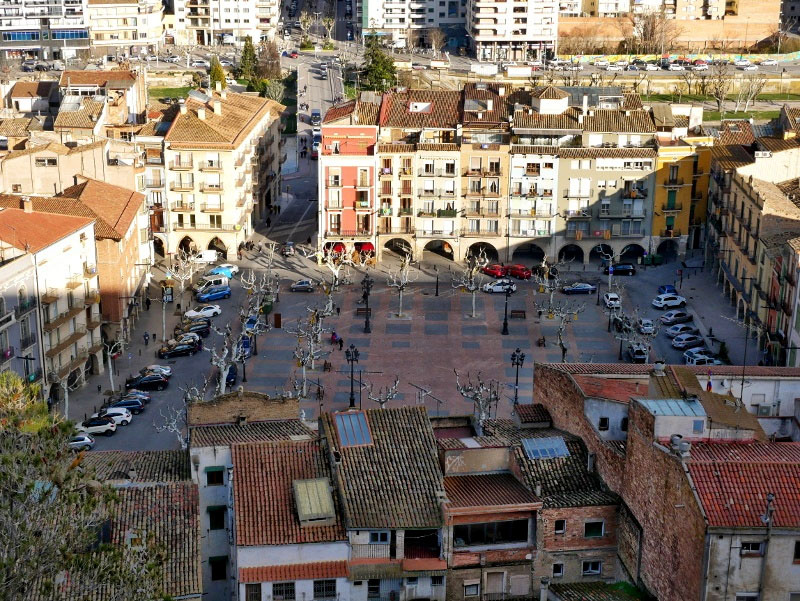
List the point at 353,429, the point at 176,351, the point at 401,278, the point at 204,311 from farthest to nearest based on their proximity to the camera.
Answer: the point at 401,278 < the point at 204,311 < the point at 176,351 < the point at 353,429

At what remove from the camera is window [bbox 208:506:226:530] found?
53.6 metres

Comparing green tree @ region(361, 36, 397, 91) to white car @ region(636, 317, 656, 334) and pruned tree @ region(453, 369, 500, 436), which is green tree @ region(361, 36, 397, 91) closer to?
white car @ region(636, 317, 656, 334)

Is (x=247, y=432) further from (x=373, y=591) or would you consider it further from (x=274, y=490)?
(x=373, y=591)

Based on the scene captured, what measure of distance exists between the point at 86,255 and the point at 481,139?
3844 cm

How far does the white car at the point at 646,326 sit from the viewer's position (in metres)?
94.5

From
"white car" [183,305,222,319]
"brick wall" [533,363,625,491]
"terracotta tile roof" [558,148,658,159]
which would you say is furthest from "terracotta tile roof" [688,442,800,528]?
"terracotta tile roof" [558,148,658,159]

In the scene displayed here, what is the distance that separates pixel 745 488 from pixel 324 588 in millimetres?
15362

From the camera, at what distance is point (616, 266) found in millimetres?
110812

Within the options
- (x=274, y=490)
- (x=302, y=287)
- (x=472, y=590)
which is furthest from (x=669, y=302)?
(x=274, y=490)

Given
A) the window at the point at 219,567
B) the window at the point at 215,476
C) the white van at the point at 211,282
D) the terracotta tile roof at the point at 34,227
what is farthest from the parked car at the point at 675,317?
the window at the point at 219,567

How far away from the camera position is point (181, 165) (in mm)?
111688

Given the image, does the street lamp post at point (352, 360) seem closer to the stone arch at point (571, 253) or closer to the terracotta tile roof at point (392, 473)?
the terracotta tile roof at point (392, 473)

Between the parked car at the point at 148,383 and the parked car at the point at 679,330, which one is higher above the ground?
the parked car at the point at 679,330

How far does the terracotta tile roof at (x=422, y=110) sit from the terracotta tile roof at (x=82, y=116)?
1095 inches
